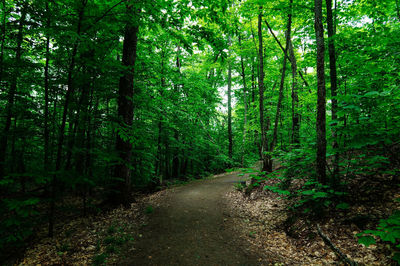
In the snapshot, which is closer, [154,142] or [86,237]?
[86,237]

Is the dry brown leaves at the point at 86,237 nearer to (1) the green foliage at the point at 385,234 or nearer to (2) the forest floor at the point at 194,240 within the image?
(2) the forest floor at the point at 194,240

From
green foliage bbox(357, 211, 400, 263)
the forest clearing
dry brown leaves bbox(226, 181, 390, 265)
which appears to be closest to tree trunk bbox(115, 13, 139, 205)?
the forest clearing

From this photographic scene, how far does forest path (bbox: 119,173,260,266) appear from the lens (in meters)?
4.27

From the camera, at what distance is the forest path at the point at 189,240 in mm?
4266

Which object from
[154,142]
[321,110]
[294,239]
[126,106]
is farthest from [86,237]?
[321,110]

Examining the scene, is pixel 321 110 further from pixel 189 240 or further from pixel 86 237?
pixel 86 237

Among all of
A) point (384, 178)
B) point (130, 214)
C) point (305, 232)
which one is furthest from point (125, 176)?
point (384, 178)

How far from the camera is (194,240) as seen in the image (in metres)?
5.06

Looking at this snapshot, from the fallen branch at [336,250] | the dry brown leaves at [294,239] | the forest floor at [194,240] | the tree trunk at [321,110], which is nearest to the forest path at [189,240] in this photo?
the forest floor at [194,240]

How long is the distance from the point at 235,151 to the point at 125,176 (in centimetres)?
1545

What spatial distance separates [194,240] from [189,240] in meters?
0.14

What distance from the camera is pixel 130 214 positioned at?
686 cm

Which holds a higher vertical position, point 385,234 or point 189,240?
point 385,234

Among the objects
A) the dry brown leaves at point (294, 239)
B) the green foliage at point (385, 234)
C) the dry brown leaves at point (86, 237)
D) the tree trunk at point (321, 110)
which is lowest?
the dry brown leaves at point (86, 237)
